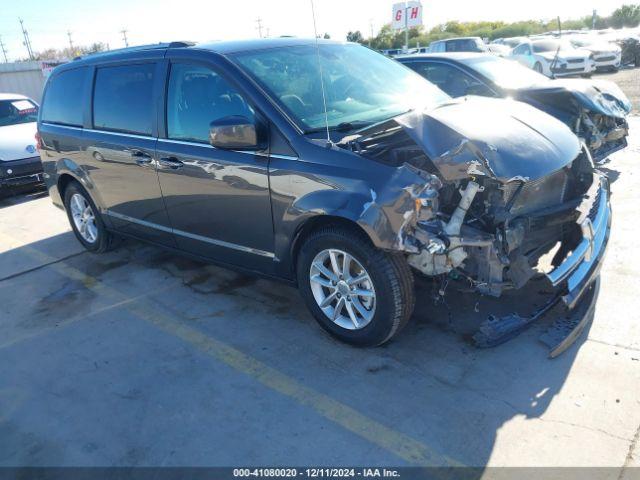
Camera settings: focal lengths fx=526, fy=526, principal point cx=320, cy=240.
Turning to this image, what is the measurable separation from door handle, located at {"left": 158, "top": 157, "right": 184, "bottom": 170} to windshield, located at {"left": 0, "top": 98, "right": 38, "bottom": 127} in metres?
6.73

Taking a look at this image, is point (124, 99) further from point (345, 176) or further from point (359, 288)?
point (359, 288)

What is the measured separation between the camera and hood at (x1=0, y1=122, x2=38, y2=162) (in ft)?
28.1

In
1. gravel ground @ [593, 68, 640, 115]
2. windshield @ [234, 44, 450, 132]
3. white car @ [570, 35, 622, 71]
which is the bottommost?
gravel ground @ [593, 68, 640, 115]

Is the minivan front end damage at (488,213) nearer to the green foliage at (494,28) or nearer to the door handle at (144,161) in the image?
the door handle at (144,161)

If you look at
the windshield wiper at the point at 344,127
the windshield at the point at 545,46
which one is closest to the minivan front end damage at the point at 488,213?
the windshield wiper at the point at 344,127

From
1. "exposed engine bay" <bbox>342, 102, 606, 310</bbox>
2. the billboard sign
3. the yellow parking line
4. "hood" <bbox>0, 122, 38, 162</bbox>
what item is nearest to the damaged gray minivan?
"exposed engine bay" <bbox>342, 102, 606, 310</bbox>

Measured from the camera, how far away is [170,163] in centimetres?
413

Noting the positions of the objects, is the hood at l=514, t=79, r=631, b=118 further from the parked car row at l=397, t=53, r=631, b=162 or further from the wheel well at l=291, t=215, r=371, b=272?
the wheel well at l=291, t=215, r=371, b=272

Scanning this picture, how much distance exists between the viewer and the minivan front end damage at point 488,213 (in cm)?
299

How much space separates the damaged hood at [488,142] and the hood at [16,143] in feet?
25.1

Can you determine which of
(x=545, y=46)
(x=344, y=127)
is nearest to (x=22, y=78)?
(x=545, y=46)

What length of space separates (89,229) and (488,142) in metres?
4.37

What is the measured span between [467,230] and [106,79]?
363cm

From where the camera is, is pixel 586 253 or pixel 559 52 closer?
pixel 586 253
